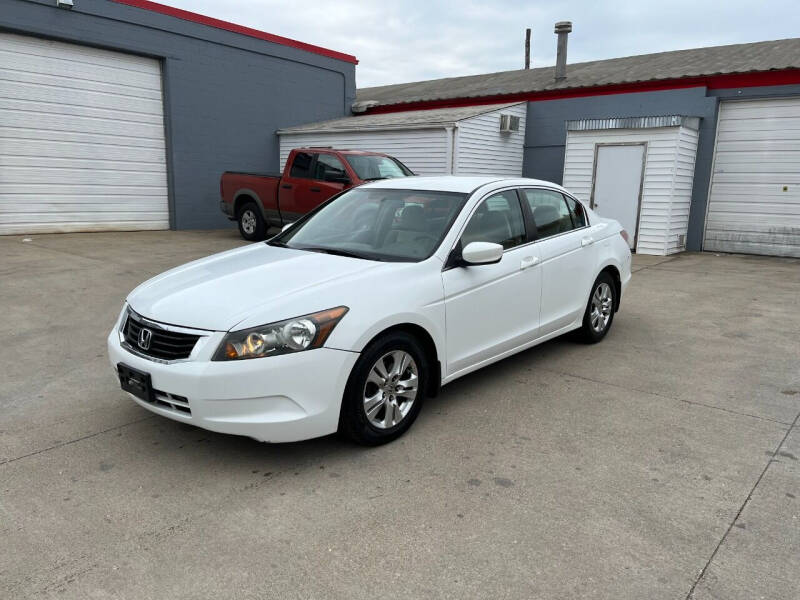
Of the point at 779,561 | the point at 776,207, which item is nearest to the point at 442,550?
the point at 779,561

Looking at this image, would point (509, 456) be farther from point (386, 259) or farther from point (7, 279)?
point (7, 279)

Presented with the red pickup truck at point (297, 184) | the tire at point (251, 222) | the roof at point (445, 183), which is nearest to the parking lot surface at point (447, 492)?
the roof at point (445, 183)

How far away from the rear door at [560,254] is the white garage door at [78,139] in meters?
11.6

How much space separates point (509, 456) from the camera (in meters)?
3.55

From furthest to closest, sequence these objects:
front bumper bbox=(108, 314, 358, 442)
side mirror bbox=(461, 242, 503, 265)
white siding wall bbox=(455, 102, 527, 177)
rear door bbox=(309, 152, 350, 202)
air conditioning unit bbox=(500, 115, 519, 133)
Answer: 1. air conditioning unit bbox=(500, 115, 519, 133)
2. white siding wall bbox=(455, 102, 527, 177)
3. rear door bbox=(309, 152, 350, 202)
4. side mirror bbox=(461, 242, 503, 265)
5. front bumper bbox=(108, 314, 358, 442)

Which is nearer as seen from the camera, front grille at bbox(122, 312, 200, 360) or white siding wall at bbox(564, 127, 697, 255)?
front grille at bbox(122, 312, 200, 360)

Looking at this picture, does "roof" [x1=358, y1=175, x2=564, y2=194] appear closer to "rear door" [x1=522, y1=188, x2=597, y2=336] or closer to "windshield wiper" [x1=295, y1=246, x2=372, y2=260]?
"rear door" [x1=522, y1=188, x2=597, y2=336]

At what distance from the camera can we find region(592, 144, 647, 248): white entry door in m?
12.5

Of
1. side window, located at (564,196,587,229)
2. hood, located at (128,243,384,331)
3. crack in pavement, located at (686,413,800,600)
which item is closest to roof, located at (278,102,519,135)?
side window, located at (564,196,587,229)

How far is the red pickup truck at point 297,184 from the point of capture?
444 inches

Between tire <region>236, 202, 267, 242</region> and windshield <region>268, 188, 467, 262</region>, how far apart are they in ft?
26.3

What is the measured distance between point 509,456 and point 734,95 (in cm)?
1206

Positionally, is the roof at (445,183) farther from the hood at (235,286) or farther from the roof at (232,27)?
the roof at (232,27)

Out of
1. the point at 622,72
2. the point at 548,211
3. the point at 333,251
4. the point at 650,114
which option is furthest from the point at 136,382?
the point at 622,72
